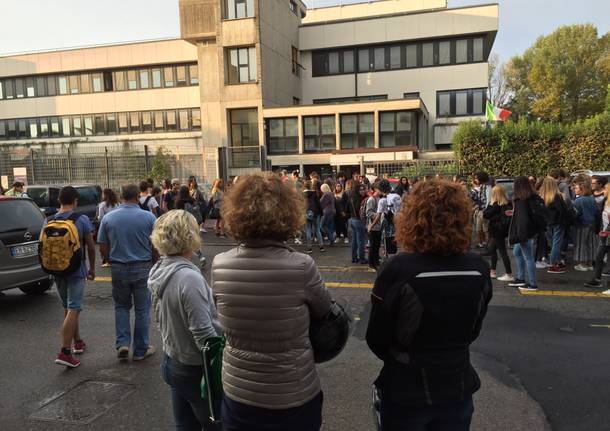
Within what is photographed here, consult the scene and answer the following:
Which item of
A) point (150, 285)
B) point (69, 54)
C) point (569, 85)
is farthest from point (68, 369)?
point (569, 85)

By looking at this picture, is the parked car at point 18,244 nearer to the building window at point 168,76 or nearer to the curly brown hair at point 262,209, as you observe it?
the curly brown hair at point 262,209

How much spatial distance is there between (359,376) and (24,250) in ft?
18.5

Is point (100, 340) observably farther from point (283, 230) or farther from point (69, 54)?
point (69, 54)

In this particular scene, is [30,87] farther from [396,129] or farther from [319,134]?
[396,129]

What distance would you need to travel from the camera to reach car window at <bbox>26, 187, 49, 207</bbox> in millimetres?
14961

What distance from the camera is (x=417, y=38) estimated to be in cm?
3391

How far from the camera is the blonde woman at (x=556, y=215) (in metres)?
8.55

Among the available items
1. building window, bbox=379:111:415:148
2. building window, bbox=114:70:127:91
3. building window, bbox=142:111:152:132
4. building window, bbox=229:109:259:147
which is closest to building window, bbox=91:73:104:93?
building window, bbox=114:70:127:91

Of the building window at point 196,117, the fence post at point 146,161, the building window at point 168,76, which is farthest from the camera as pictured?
the building window at point 168,76

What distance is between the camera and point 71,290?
4906mm

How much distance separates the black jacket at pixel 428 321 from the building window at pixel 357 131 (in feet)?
95.0

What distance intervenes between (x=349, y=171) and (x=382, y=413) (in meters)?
28.0

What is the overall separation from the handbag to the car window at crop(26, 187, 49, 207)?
579 inches

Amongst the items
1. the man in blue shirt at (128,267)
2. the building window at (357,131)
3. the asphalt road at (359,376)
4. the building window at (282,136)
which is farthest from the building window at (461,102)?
the man in blue shirt at (128,267)
